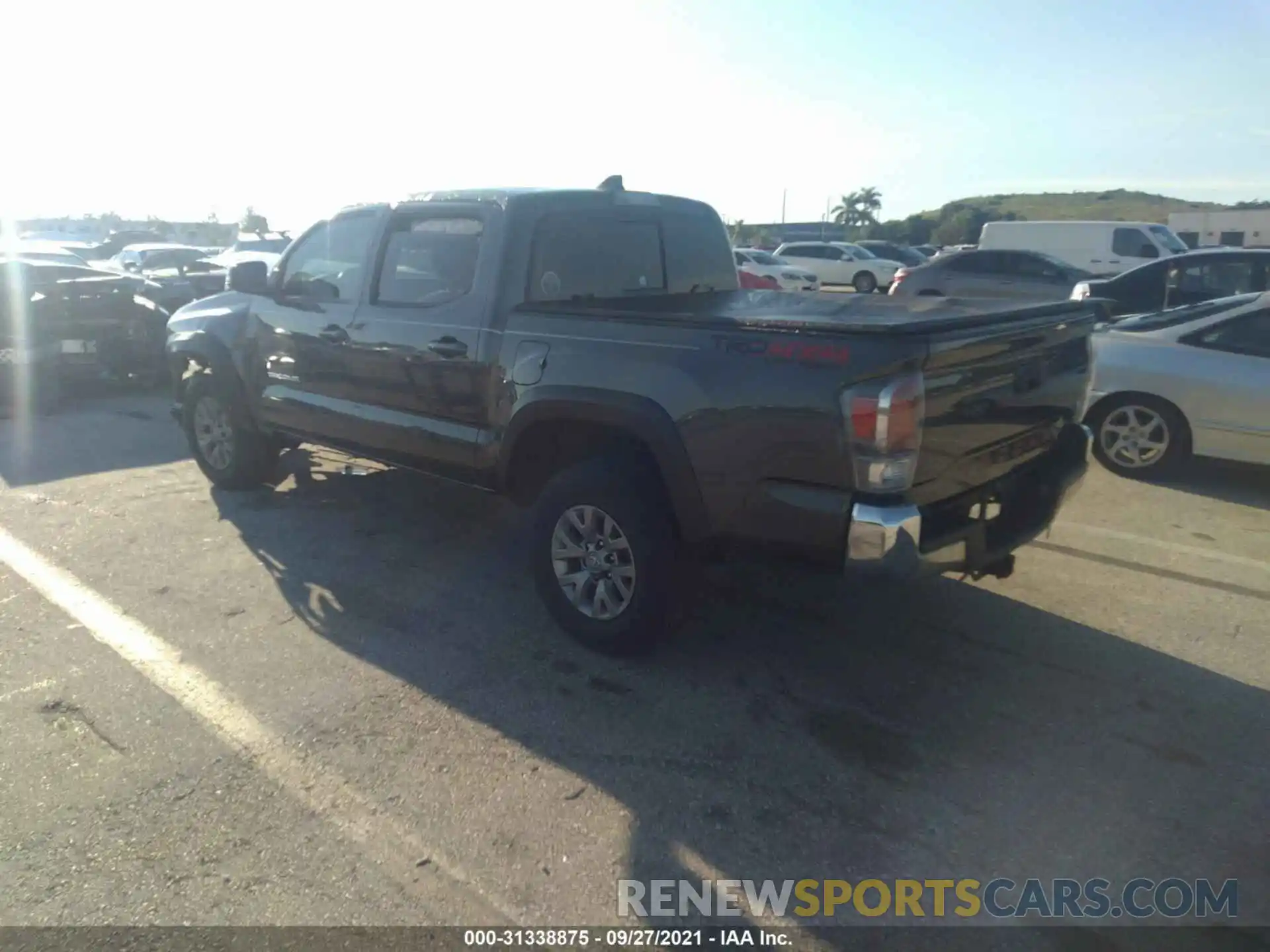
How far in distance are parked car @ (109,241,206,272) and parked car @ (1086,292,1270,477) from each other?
1753 cm

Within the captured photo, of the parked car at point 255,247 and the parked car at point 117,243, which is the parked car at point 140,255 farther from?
the parked car at point 117,243

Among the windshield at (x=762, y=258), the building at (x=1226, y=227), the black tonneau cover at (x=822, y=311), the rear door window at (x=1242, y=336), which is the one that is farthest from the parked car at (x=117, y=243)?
the building at (x=1226, y=227)

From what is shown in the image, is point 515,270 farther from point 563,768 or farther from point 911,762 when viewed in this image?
point 911,762

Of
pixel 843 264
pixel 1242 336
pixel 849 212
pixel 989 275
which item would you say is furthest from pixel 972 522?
pixel 849 212

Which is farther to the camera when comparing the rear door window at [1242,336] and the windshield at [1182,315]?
the windshield at [1182,315]

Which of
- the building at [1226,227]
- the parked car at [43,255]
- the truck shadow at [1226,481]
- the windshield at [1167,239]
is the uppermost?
the building at [1226,227]

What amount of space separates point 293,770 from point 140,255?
745 inches

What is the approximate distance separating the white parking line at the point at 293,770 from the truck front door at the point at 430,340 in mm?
1535

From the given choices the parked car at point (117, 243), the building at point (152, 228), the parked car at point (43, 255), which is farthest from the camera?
the building at point (152, 228)

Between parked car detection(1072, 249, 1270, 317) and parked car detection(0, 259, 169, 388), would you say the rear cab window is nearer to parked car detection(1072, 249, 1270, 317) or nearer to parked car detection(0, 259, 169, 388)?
parked car detection(1072, 249, 1270, 317)

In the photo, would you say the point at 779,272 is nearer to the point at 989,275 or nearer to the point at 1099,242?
the point at 1099,242

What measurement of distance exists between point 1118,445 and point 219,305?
6.62m

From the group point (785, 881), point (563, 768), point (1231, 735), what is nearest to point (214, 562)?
point (563, 768)

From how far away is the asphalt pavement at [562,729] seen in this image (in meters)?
2.90
